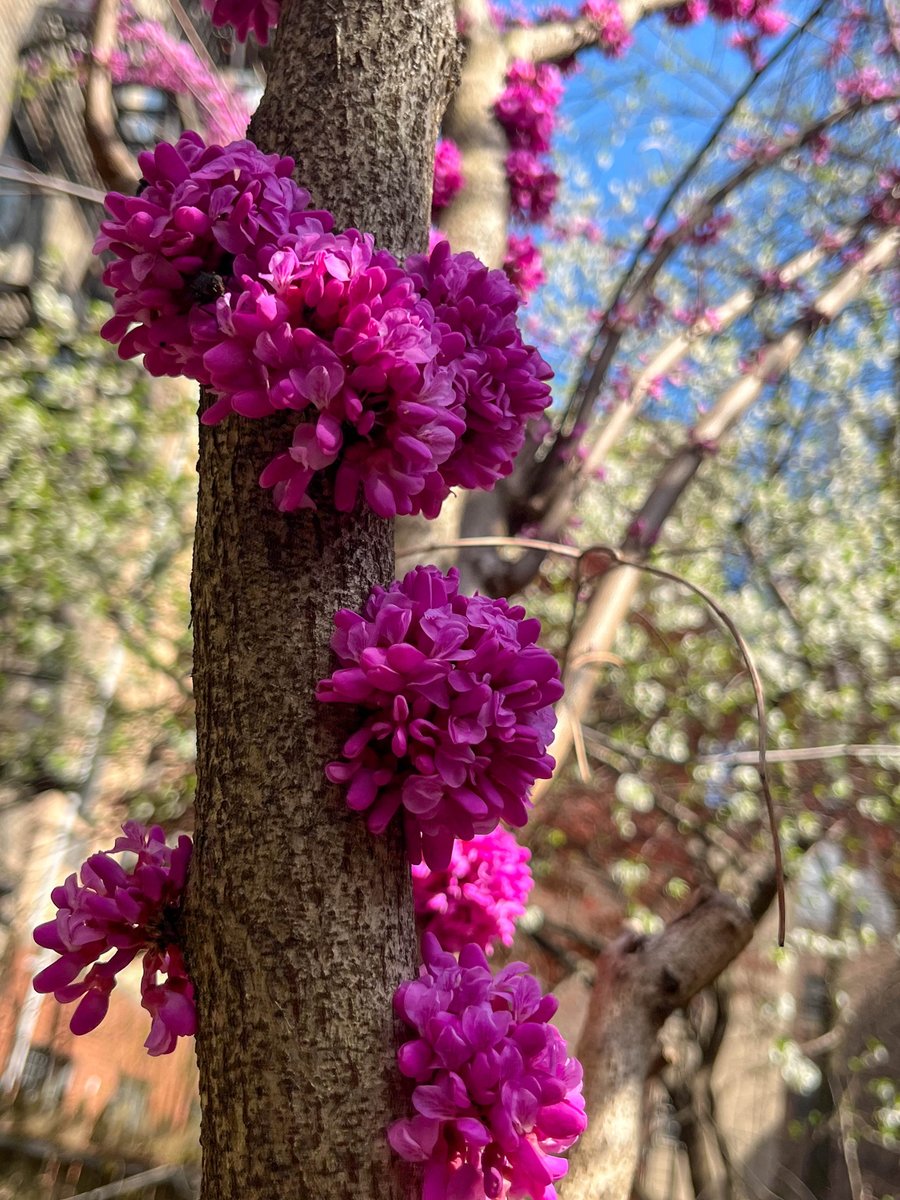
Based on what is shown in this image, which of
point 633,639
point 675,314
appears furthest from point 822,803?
point 675,314

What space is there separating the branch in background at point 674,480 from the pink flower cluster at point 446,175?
104 centimetres

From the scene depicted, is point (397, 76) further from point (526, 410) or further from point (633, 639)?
point (633, 639)

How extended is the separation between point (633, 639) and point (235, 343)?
4843mm

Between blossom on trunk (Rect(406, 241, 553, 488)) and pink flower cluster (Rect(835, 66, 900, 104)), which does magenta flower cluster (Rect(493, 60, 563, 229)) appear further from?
pink flower cluster (Rect(835, 66, 900, 104))

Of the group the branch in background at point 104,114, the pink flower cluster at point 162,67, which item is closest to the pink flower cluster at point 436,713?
the branch in background at point 104,114

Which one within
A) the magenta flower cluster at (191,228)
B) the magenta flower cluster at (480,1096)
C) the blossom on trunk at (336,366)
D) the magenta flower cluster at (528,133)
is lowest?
the magenta flower cluster at (480,1096)

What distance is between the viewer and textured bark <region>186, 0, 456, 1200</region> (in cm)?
84

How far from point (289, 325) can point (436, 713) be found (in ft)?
1.43

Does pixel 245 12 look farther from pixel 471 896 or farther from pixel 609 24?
pixel 609 24

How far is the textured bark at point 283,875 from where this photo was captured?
2.76 ft

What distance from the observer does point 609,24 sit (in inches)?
113

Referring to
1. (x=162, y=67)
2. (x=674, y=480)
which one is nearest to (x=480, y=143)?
(x=674, y=480)

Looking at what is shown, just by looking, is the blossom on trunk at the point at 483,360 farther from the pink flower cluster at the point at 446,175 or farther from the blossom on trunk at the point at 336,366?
the pink flower cluster at the point at 446,175

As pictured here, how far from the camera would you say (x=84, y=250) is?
8539 millimetres
